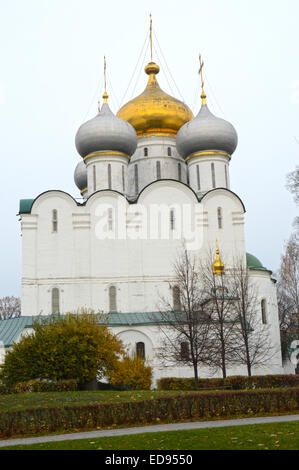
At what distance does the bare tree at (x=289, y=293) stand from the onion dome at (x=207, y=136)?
21.6 feet

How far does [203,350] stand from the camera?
20.0 metres

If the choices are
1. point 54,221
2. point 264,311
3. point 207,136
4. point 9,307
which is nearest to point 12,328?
point 54,221

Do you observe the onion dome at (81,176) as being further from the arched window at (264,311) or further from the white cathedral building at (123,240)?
the arched window at (264,311)

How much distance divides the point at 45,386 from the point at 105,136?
14604 millimetres

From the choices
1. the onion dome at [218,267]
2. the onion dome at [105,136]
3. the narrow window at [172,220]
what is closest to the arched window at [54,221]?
the onion dome at [105,136]

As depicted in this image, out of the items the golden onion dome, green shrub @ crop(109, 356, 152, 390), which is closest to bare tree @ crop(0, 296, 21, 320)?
the golden onion dome

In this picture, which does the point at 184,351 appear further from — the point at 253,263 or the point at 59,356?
the point at 253,263

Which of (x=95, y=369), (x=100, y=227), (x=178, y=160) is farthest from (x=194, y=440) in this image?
(x=178, y=160)

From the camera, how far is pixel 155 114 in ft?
103

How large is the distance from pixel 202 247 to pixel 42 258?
23.9ft

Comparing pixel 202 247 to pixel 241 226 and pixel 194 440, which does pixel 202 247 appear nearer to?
pixel 241 226

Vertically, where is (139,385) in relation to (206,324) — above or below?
below
